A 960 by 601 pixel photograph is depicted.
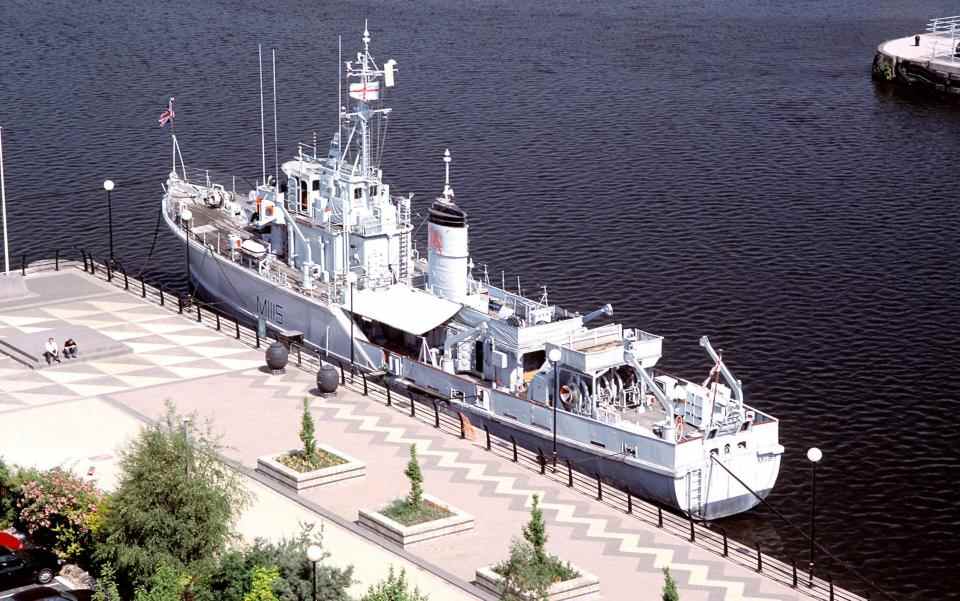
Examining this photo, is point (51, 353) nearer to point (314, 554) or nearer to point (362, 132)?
point (362, 132)

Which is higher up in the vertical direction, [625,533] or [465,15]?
[465,15]

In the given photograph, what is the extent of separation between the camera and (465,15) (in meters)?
143

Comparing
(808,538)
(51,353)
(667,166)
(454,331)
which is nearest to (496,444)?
(454,331)

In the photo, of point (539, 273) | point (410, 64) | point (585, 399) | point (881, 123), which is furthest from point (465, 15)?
point (585, 399)

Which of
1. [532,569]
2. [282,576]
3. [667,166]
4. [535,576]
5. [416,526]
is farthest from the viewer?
[667,166]

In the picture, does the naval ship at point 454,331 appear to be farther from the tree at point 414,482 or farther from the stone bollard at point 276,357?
the tree at point 414,482

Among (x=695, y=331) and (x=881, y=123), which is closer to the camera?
(x=695, y=331)

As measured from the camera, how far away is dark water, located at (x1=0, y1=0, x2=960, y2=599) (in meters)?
64.6

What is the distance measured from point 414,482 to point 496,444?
1029cm

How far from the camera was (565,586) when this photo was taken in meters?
44.3

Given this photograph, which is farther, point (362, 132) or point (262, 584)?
point (362, 132)

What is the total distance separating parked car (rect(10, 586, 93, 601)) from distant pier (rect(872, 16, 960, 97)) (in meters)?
96.2

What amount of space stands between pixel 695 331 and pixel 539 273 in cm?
1056

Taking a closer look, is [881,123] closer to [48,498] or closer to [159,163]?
[159,163]
